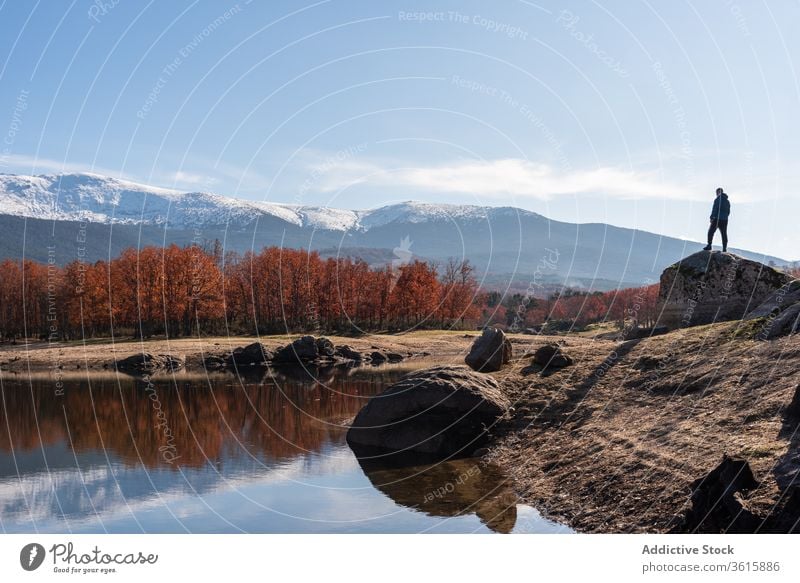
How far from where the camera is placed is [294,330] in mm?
116750

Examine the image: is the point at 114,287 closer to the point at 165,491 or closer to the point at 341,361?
the point at 341,361

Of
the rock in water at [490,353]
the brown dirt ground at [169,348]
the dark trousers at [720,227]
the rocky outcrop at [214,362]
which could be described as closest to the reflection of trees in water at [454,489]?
the rock in water at [490,353]

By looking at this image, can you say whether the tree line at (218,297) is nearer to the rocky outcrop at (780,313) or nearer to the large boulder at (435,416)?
the large boulder at (435,416)

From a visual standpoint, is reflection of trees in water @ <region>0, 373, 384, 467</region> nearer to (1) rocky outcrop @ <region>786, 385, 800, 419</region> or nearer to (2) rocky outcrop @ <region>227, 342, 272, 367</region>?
(2) rocky outcrop @ <region>227, 342, 272, 367</region>

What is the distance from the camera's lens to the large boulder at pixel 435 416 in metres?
27.7

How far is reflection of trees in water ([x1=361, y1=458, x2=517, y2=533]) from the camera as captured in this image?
19.8 meters

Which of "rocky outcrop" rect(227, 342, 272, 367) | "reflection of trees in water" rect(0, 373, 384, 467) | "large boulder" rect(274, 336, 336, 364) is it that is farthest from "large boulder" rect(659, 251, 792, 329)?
"rocky outcrop" rect(227, 342, 272, 367)

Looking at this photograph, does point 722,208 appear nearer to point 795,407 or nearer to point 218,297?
point 795,407

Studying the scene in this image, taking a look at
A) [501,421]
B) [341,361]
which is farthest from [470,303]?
[501,421]

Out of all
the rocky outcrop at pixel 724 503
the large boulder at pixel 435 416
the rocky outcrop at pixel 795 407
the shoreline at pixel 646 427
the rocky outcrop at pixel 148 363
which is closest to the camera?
the rocky outcrop at pixel 724 503
